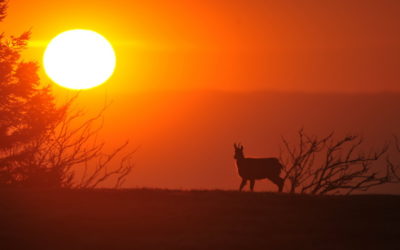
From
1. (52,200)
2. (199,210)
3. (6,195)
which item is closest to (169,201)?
(199,210)

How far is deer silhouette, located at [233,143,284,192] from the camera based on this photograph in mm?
22781

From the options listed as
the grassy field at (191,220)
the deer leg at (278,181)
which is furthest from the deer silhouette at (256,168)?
the grassy field at (191,220)

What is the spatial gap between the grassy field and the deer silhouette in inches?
280

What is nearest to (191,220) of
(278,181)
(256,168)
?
(256,168)

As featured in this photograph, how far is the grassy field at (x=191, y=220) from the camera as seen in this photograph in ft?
37.9

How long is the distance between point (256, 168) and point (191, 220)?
10.4m

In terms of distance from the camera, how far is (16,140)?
26.9 meters

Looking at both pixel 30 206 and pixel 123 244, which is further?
pixel 30 206

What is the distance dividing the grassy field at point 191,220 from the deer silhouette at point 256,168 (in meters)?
7.12

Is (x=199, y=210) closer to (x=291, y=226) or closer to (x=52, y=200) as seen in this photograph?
(x=291, y=226)

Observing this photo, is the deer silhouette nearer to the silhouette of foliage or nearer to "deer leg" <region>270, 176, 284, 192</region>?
"deer leg" <region>270, 176, 284, 192</region>

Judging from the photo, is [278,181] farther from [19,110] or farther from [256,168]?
[19,110]

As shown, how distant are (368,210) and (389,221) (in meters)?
0.89

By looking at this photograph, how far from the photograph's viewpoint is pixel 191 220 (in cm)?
1286
